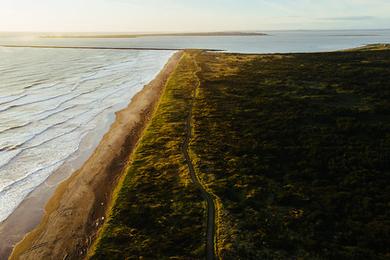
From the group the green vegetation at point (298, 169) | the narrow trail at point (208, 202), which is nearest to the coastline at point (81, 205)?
the narrow trail at point (208, 202)

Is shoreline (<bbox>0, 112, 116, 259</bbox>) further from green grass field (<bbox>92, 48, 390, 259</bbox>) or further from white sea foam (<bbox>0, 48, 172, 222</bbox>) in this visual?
green grass field (<bbox>92, 48, 390, 259</bbox>)

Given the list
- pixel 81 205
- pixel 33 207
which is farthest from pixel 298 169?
pixel 33 207

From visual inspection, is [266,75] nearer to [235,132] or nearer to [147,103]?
[147,103]

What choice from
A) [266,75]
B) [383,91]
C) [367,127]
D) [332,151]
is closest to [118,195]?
[332,151]

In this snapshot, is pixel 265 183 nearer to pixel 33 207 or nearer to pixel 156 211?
pixel 156 211

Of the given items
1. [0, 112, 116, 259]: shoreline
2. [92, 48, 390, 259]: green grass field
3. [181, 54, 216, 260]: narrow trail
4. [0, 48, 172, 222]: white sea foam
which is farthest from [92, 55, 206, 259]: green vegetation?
[0, 48, 172, 222]: white sea foam
